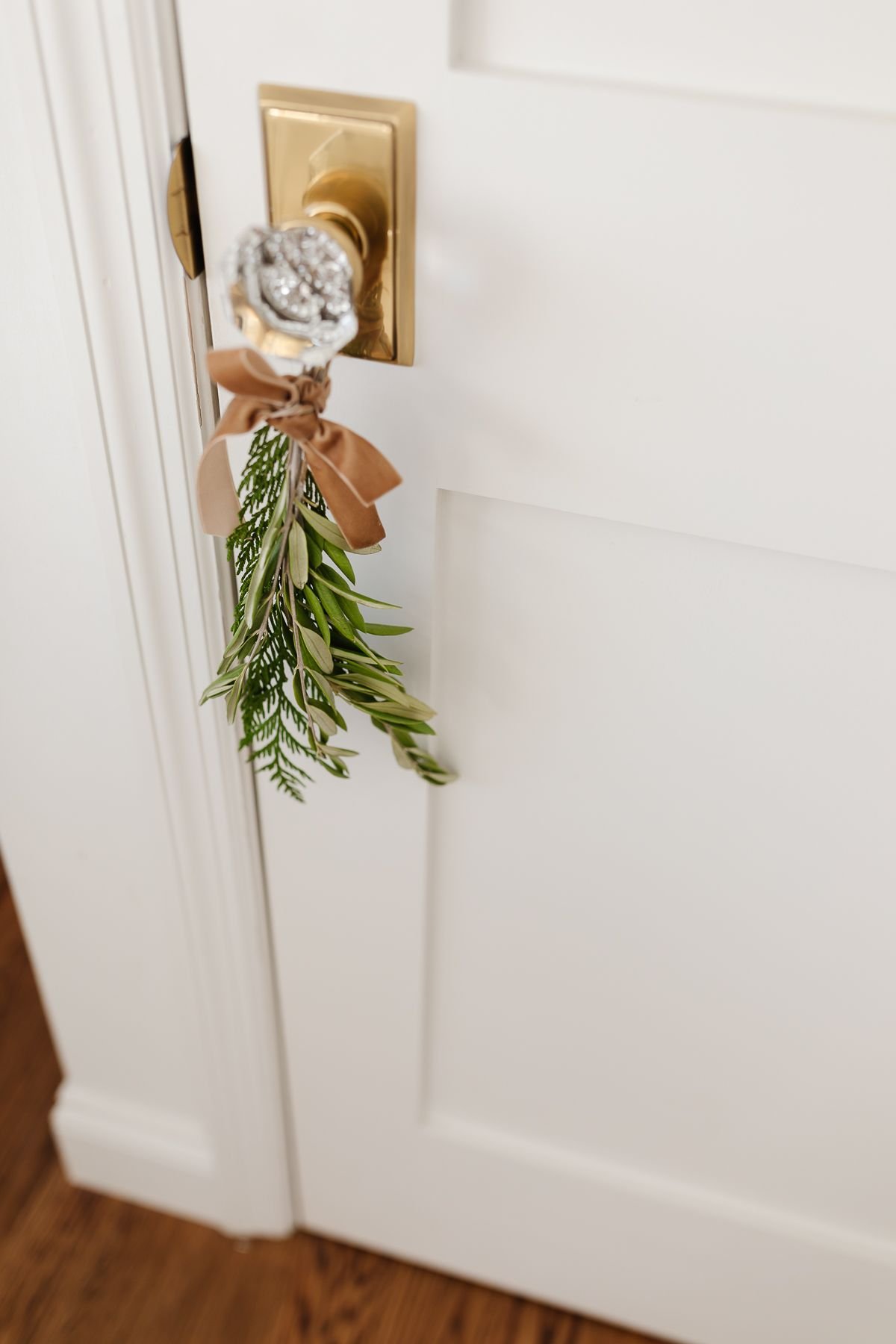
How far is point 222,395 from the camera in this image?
0.67 m

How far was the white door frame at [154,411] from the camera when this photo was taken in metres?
0.56

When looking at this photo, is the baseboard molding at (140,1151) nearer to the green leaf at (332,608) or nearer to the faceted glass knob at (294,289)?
the green leaf at (332,608)

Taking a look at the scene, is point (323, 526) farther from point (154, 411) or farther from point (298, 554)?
point (154, 411)

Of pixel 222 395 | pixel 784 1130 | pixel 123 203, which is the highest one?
pixel 123 203

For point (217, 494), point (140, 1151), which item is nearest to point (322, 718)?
point (217, 494)

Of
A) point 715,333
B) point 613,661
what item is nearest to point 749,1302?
point 613,661

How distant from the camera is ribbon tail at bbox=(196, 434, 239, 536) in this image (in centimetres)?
58

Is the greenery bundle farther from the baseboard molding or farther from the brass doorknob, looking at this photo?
the baseboard molding

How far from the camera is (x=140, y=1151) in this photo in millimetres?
1168

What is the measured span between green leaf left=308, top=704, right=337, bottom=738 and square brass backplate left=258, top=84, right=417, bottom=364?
0.73ft

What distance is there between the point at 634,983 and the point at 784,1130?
0.19m

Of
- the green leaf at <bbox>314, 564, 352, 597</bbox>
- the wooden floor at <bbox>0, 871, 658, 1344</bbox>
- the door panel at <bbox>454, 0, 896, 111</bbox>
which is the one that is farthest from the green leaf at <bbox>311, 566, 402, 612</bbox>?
the wooden floor at <bbox>0, 871, 658, 1344</bbox>

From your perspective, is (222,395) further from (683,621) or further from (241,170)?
(683,621)

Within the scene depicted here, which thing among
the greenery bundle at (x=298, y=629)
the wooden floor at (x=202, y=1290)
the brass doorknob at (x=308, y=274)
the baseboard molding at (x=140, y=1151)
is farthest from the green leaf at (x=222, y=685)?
the wooden floor at (x=202, y=1290)
